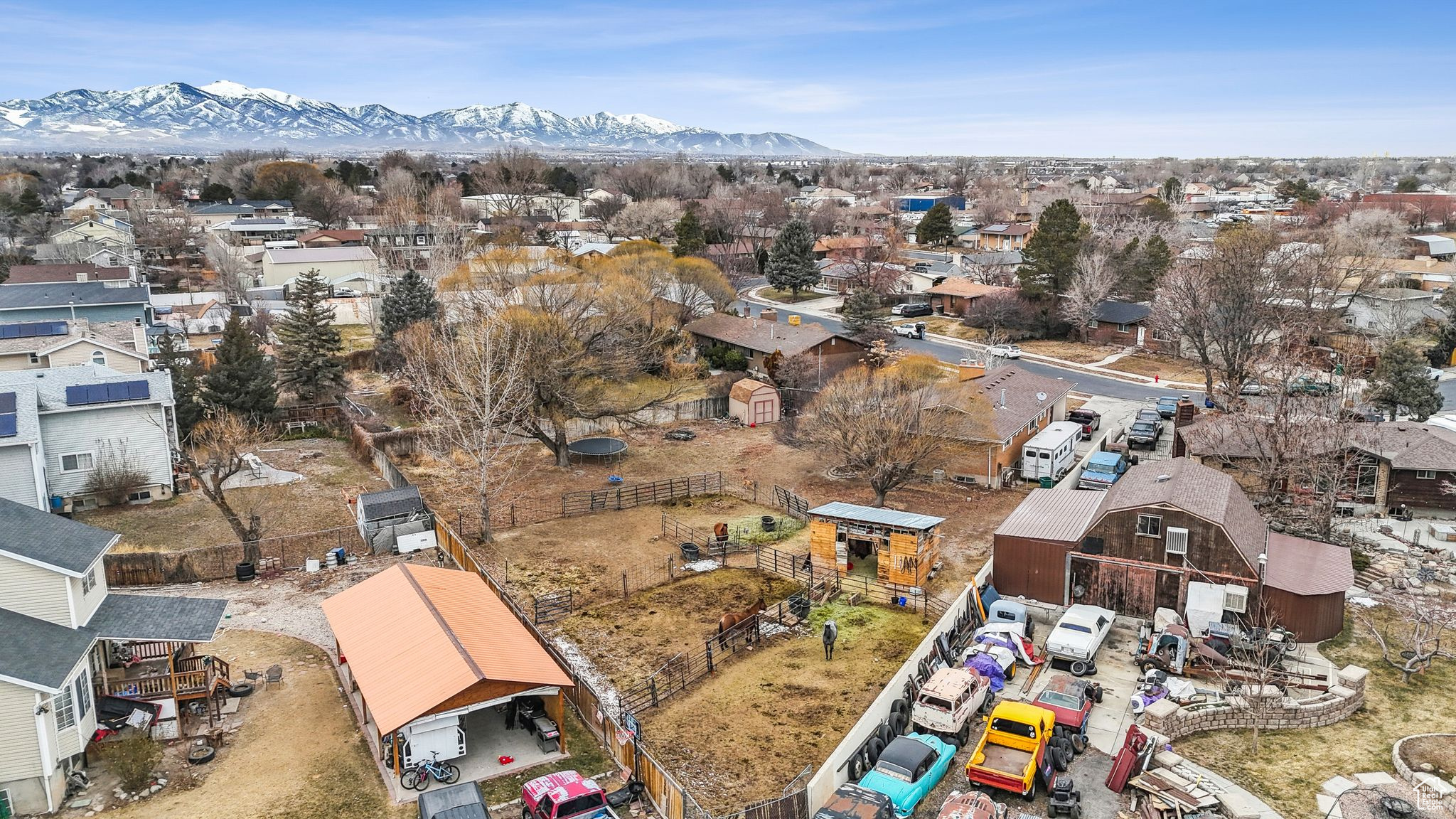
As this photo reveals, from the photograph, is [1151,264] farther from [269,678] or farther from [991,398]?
[269,678]

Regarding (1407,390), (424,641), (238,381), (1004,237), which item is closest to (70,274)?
(238,381)

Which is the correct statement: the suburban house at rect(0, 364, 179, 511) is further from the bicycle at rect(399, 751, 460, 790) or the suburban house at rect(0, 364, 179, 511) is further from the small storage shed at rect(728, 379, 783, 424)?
the small storage shed at rect(728, 379, 783, 424)

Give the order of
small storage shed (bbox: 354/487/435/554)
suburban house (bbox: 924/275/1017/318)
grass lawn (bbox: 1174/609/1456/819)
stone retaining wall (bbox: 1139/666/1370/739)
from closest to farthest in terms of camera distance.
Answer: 1. grass lawn (bbox: 1174/609/1456/819)
2. stone retaining wall (bbox: 1139/666/1370/739)
3. small storage shed (bbox: 354/487/435/554)
4. suburban house (bbox: 924/275/1017/318)

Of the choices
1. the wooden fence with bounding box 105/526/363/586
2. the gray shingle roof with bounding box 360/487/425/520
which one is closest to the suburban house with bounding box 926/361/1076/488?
the gray shingle roof with bounding box 360/487/425/520

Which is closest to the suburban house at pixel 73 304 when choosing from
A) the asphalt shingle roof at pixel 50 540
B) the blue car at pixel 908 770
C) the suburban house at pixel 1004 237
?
the asphalt shingle roof at pixel 50 540

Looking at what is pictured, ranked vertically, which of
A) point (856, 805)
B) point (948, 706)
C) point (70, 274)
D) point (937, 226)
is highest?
point (937, 226)

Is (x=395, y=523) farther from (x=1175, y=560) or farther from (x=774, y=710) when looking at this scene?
(x=1175, y=560)

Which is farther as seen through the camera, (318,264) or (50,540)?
(318,264)

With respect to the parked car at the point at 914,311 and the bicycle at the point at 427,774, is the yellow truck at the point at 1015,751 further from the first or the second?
the parked car at the point at 914,311
